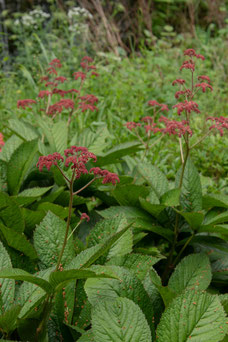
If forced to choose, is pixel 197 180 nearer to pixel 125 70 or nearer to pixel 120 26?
pixel 125 70

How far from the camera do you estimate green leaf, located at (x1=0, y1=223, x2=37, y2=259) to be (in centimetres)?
120

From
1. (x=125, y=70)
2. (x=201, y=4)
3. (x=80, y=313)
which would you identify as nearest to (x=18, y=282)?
(x=80, y=313)

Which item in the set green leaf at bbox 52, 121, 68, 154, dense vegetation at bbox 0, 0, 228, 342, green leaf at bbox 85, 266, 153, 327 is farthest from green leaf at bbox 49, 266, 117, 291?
green leaf at bbox 52, 121, 68, 154

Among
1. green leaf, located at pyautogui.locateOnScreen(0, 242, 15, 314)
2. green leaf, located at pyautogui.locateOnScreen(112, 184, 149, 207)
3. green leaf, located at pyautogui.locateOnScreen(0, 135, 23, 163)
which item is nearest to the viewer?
green leaf, located at pyautogui.locateOnScreen(0, 242, 15, 314)

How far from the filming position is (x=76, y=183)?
5.40 ft

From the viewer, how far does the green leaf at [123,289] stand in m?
1.04

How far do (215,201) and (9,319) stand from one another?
0.87m

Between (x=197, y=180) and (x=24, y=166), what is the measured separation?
65cm

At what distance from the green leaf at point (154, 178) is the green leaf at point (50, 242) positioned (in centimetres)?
50

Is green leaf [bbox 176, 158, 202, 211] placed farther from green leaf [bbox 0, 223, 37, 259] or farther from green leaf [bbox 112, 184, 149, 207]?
green leaf [bbox 0, 223, 37, 259]

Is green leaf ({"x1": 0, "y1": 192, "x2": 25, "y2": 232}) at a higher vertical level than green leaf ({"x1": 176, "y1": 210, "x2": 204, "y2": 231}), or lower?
higher

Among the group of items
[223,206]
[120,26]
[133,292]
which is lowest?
[120,26]

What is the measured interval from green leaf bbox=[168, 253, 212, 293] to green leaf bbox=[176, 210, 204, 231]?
149 mm

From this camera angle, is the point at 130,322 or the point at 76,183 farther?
the point at 76,183
